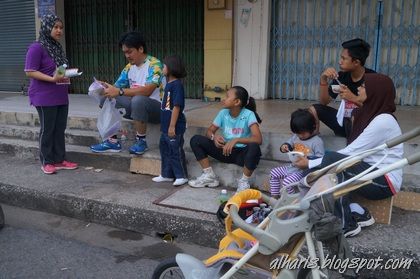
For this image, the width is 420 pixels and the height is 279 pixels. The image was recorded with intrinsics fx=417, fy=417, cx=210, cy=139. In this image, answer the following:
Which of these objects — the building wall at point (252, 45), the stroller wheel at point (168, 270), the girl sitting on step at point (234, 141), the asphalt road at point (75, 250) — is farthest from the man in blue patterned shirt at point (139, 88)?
the building wall at point (252, 45)

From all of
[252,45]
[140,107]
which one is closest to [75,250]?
[140,107]

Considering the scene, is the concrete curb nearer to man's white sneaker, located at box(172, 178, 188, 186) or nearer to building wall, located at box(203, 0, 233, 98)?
man's white sneaker, located at box(172, 178, 188, 186)

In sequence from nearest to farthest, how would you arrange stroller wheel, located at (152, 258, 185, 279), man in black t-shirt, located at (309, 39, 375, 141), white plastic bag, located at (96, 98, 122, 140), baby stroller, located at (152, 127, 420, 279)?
baby stroller, located at (152, 127, 420, 279), stroller wheel, located at (152, 258, 185, 279), man in black t-shirt, located at (309, 39, 375, 141), white plastic bag, located at (96, 98, 122, 140)

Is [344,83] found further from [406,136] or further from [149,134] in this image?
[149,134]

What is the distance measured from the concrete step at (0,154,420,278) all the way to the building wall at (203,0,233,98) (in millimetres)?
2935

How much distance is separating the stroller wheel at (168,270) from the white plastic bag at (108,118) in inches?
105

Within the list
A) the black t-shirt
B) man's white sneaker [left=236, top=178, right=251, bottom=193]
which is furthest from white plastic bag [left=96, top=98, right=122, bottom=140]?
the black t-shirt

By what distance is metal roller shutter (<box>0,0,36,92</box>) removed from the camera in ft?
30.3

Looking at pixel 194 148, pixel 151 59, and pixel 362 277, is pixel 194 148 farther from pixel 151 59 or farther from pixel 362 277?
pixel 362 277

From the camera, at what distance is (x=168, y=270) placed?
2580 millimetres

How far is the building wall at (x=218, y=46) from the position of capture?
700 centimetres

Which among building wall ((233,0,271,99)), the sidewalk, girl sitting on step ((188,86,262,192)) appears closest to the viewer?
the sidewalk

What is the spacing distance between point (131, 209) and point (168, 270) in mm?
1377

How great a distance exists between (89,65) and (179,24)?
7.56ft
